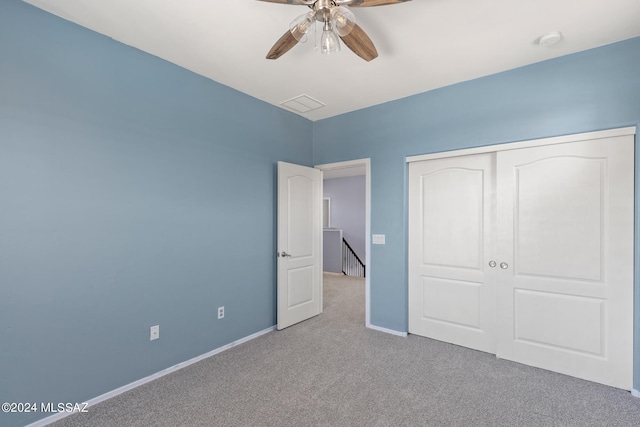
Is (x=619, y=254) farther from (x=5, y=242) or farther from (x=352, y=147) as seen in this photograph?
(x=5, y=242)

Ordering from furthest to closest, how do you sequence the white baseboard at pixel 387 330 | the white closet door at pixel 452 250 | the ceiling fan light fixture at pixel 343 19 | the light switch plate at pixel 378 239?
the light switch plate at pixel 378 239, the white baseboard at pixel 387 330, the white closet door at pixel 452 250, the ceiling fan light fixture at pixel 343 19

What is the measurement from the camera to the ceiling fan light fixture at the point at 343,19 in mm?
1595

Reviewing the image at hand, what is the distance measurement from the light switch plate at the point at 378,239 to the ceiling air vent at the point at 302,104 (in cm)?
178

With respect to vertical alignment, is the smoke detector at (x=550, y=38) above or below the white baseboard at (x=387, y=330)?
above

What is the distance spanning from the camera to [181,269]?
2727 mm

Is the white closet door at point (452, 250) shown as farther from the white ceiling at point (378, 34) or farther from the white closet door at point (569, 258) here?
the white ceiling at point (378, 34)

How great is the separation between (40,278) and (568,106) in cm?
431

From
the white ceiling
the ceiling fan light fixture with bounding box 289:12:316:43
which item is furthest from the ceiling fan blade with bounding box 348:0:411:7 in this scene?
the white ceiling

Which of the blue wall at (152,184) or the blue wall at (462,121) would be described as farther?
the blue wall at (462,121)

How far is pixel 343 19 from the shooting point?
1612 mm

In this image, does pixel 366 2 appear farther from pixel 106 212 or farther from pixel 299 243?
pixel 299 243

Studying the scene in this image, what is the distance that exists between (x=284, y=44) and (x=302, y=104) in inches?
69.0

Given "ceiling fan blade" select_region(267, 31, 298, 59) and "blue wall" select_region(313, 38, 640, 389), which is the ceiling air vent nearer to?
"blue wall" select_region(313, 38, 640, 389)

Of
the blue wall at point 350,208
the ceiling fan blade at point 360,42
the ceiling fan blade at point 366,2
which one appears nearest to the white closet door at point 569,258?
the ceiling fan blade at point 360,42
